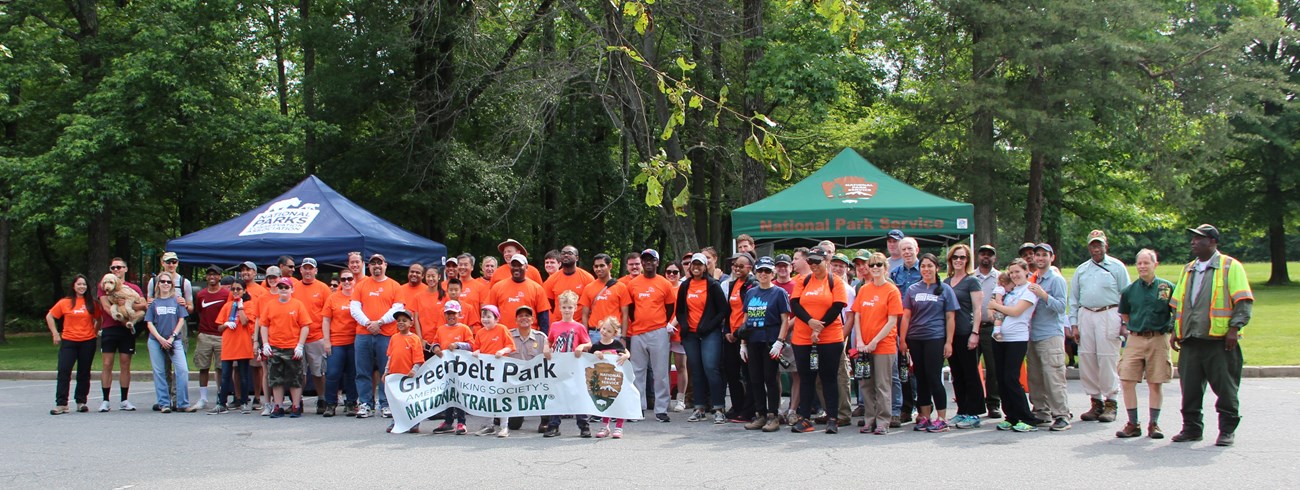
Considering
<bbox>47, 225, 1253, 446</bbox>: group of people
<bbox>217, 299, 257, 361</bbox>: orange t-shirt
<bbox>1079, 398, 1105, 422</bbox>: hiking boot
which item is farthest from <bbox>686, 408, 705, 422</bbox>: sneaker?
<bbox>217, 299, 257, 361</bbox>: orange t-shirt

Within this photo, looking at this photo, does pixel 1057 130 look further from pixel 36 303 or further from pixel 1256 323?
pixel 36 303

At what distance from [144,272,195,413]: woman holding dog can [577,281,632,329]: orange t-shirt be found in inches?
193

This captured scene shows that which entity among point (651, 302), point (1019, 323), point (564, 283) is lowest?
point (1019, 323)

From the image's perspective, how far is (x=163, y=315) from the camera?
12.5 m

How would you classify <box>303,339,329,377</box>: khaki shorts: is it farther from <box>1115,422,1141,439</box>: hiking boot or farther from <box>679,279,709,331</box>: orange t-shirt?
<box>1115,422,1141,439</box>: hiking boot

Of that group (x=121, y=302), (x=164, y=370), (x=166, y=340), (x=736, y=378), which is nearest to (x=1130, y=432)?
(x=736, y=378)

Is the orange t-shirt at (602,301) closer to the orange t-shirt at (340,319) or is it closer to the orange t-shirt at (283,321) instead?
the orange t-shirt at (340,319)

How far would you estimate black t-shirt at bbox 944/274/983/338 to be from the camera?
32.3 ft

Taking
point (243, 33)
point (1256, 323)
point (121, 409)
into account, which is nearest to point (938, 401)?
point (121, 409)

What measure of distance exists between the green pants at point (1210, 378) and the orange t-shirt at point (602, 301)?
212 inches

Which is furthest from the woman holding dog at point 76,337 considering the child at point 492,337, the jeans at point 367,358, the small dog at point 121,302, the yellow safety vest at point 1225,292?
the yellow safety vest at point 1225,292

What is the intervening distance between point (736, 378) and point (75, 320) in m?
7.93

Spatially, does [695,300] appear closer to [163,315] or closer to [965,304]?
[965,304]

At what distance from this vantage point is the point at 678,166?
499 centimetres
